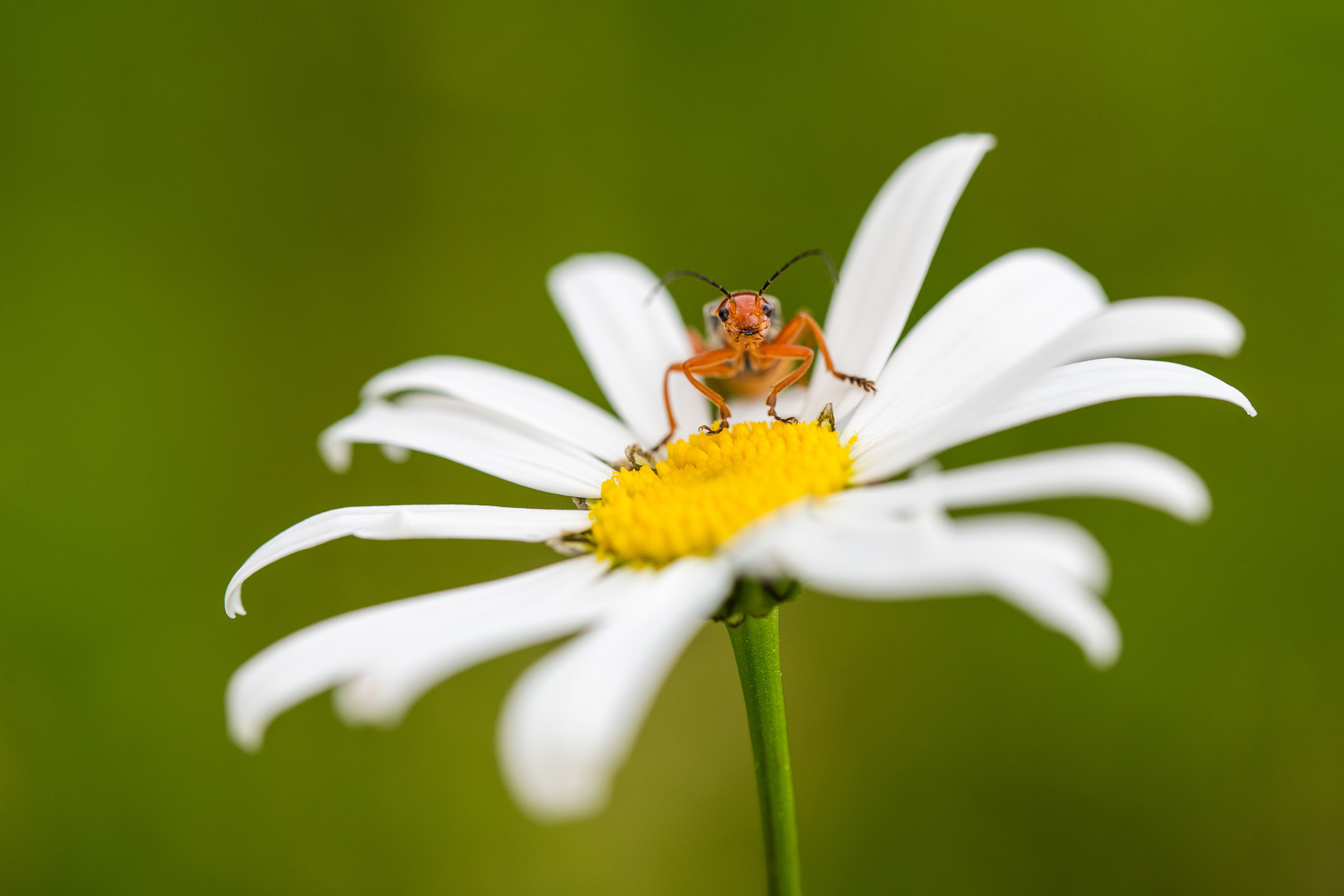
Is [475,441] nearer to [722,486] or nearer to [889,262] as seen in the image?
[722,486]

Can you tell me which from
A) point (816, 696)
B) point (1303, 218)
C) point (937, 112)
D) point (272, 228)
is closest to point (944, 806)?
point (816, 696)

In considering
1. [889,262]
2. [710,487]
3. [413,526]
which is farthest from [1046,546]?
[889,262]

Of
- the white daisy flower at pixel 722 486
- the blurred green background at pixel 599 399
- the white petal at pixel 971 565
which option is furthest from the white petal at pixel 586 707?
the blurred green background at pixel 599 399

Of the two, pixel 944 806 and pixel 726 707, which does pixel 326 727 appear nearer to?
pixel 726 707

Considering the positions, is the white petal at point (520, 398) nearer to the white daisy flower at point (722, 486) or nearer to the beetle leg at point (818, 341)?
the white daisy flower at point (722, 486)

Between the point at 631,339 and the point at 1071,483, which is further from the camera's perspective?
the point at 631,339

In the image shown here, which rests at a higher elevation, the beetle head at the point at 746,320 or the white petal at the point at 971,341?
the beetle head at the point at 746,320
